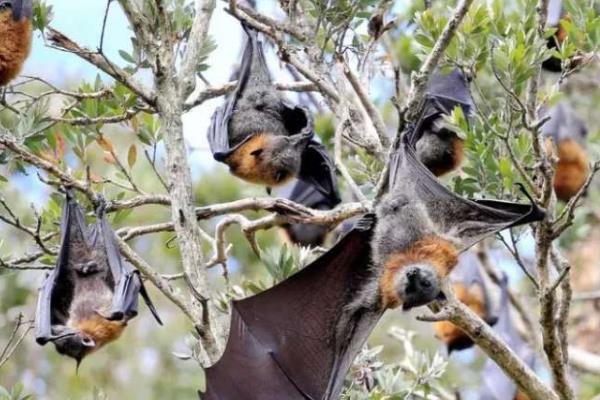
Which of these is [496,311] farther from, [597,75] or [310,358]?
[310,358]

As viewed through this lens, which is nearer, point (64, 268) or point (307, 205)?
point (64, 268)

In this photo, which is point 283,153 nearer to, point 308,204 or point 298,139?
point 298,139

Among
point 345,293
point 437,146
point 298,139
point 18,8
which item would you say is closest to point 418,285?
point 345,293

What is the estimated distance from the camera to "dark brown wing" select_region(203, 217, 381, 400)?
6.30 m

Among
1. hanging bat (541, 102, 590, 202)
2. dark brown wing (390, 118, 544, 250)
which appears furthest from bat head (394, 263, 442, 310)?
hanging bat (541, 102, 590, 202)

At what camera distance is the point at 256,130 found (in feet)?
25.8

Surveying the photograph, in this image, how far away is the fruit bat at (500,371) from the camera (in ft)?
33.5

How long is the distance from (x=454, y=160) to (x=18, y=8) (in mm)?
3251

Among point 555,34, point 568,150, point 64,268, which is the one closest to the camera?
point 64,268

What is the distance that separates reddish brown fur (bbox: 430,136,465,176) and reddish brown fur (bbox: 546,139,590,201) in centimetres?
534

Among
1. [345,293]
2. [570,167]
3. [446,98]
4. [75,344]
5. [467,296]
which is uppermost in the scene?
[446,98]

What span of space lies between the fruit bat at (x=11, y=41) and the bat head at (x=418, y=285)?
2.84 metres

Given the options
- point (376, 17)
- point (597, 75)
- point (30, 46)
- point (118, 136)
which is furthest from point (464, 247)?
point (118, 136)

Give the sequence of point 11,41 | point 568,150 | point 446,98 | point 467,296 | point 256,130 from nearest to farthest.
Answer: point 11,41, point 446,98, point 256,130, point 467,296, point 568,150
